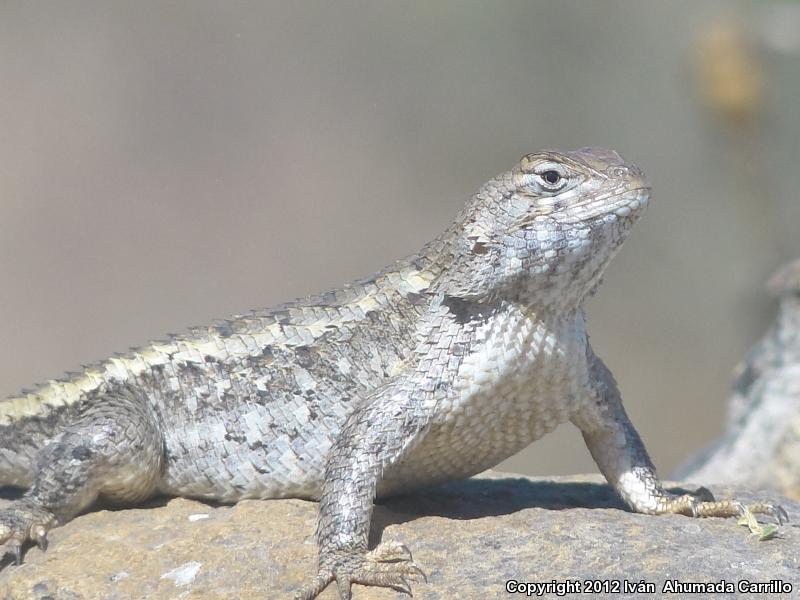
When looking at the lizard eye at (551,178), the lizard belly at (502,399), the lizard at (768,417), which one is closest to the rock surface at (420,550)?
the lizard belly at (502,399)

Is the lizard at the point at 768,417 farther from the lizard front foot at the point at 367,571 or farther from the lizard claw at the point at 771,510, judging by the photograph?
the lizard front foot at the point at 367,571

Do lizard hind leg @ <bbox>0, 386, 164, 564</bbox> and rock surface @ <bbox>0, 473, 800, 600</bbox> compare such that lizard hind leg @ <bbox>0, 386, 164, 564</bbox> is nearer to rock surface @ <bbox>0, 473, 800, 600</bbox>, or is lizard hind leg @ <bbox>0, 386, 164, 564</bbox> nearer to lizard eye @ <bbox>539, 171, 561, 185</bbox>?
rock surface @ <bbox>0, 473, 800, 600</bbox>

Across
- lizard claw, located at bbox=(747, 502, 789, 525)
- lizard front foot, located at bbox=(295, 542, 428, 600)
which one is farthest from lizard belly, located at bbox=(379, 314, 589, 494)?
lizard claw, located at bbox=(747, 502, 789, 525)

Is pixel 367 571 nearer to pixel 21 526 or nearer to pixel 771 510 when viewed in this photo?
pixel 21 526

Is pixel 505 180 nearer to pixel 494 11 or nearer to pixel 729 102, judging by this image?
pixel 494 11

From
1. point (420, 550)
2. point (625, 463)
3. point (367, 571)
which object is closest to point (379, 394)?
point (420, 550)

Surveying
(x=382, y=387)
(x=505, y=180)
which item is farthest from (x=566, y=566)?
(x=505, y=180)
